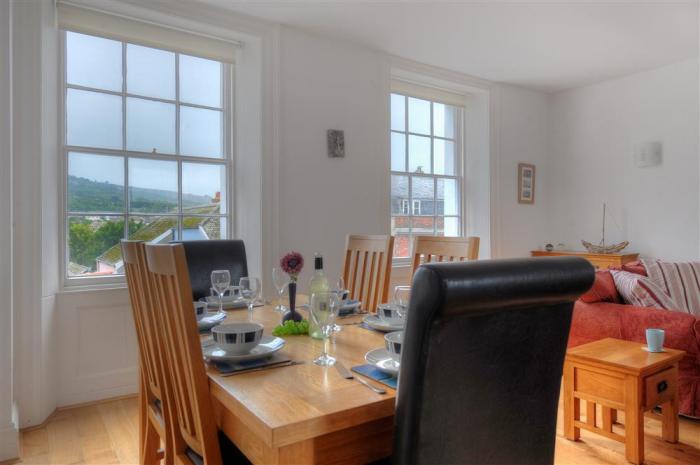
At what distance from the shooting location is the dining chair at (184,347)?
97cm

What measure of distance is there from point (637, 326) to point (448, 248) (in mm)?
1261

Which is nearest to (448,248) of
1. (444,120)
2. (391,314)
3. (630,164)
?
(391,314)

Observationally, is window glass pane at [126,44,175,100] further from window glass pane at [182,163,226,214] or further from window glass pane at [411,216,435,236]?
window glass pane at [411,216,435,236]

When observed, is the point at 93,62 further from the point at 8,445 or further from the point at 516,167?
the point at 516,167

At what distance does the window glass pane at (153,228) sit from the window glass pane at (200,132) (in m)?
0.49

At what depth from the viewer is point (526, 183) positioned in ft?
16.1

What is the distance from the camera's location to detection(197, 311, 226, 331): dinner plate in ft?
4.99

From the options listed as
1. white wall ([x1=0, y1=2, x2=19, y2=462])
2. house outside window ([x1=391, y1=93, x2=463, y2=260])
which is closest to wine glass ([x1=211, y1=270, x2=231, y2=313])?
white wall ([x1=0, y1=2, x2=19, y2=462])

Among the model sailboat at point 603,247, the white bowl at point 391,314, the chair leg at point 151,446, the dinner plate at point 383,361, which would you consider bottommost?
the chair leg at point 151,446

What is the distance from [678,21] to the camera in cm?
334

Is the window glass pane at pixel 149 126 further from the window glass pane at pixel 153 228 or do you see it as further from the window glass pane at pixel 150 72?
the window glass pane at pixel 153 228

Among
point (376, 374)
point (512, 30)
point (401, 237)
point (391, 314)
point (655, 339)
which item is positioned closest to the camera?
point (376, 374)

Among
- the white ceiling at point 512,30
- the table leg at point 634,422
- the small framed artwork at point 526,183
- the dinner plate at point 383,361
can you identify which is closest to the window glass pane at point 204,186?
the white ceiling at point 512,30

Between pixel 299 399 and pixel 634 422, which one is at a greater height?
pixel 299 399
